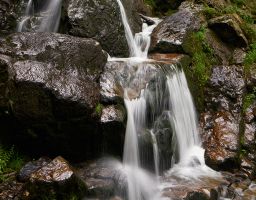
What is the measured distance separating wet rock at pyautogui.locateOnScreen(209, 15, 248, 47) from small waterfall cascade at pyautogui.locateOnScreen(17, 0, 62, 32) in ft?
15.3

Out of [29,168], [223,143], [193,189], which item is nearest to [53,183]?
[29,168]

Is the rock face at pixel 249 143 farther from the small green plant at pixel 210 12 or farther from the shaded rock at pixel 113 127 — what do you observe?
the small green plant at pixel 210 12

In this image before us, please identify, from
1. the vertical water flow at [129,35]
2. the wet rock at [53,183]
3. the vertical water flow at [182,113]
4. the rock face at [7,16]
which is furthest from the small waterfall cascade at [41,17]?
the wet rock at [53,183]

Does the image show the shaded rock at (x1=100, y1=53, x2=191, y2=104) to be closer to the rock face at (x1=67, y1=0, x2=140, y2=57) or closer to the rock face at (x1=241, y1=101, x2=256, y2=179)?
the rock face at (x1=67, y1=0, x2=140, y2=57)

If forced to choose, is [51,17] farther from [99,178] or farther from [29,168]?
[99,178]

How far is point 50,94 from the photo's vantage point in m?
6.59

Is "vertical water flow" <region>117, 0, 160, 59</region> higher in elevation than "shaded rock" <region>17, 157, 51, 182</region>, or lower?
higher

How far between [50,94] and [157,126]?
101 inches

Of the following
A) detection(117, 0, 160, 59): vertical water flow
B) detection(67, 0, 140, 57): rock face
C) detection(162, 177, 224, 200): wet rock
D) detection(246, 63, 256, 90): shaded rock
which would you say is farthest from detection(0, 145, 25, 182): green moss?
detection(246, 63, 256, 90): shaded rock

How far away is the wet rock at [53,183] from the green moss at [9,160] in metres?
1.01

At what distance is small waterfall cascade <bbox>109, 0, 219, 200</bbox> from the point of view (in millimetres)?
7426

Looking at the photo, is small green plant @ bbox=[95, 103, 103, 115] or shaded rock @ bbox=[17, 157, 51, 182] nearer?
shaded rock @ bbox=[17, 157, 51, 182]

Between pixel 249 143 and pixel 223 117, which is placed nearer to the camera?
pixel 249 143

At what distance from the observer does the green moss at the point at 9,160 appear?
22.6ft
